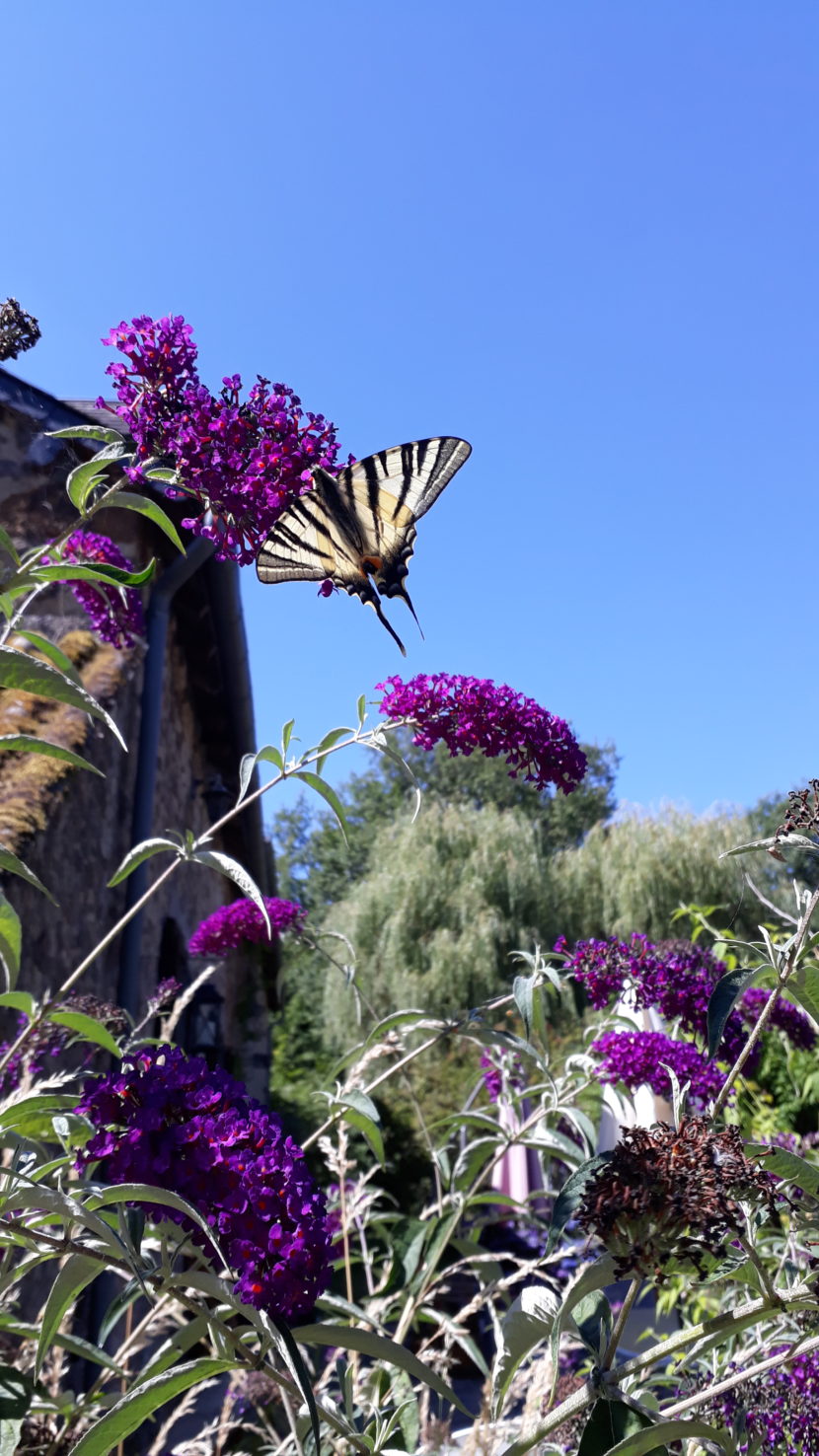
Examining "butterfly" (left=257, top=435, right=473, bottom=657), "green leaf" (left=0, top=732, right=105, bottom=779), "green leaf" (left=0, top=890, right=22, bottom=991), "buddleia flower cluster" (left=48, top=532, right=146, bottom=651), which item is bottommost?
"green leaf" (left=0, top=890, right=22, bottom=991)

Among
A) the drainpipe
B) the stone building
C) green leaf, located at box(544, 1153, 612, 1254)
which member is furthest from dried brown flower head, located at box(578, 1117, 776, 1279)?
the drainpipe

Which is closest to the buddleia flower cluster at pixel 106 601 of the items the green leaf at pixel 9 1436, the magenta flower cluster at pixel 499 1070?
the magenta flower cluster at pixel 499 1070

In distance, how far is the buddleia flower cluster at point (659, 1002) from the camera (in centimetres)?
164

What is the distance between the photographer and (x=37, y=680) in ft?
3.58

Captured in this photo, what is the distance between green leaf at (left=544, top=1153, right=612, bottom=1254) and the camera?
89 cm

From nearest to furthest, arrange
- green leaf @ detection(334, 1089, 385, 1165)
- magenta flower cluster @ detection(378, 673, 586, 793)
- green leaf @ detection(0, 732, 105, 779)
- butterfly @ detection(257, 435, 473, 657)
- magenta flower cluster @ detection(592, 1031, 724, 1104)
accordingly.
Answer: green leaf @ detection(0, 732, 105, 779) < green leaf @ detection(334, 1089, 385, 1165) < magenta flower cluster @ detection(592, 1031, 724, 1104) < magenta flower cluster @ detection(378, 673, 586, 793) < butterfly @ detection(257, 435, 473, 657)

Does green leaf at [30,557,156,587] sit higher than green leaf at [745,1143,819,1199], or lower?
higher

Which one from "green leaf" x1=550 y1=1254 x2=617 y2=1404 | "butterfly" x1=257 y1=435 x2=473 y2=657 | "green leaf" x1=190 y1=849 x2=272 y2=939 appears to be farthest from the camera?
"butterfly" x1=257 y1=435 x2=473 y2=657

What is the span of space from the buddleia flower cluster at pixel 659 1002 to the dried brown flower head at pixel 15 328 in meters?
1.25

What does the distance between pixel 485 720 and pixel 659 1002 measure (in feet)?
1.81

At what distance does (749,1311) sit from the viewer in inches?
34.2

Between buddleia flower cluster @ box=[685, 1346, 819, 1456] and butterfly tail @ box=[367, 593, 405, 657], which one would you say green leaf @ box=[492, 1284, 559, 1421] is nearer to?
buddleia flower cluster @ box=[685, 1346, 819, 1456]

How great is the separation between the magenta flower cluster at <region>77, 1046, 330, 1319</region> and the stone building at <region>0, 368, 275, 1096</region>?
1.31m

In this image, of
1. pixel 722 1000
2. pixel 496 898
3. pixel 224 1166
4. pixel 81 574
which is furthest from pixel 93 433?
pixel 496 898
